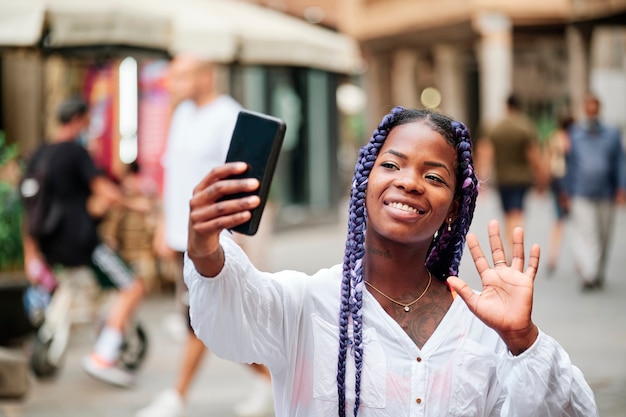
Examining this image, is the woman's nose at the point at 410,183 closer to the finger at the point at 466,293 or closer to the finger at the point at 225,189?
the finger at the point at 466,293

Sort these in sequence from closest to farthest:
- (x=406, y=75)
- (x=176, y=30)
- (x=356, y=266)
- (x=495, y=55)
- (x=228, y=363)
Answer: (x=356, y=266)
(x=228, y=363)
(x=176, y=30)
(x=495, y=55)
(x=406, y=75)

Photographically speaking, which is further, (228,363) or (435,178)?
(228,363)

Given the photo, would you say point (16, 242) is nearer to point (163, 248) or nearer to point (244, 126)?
point (163, 248)

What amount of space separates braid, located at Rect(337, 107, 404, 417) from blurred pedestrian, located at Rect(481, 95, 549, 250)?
10.1 m

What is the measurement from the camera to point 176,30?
9.54 meters

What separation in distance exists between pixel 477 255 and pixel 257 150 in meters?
0.58

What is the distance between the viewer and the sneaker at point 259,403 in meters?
6.14

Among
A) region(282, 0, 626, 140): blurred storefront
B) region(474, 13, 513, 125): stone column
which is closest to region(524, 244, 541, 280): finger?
region(282, 0, 626, 140): blurred storefront

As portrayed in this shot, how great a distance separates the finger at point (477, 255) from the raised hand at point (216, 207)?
559mm

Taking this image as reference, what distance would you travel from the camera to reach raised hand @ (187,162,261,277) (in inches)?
79.4

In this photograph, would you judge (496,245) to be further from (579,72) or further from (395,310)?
(579,72)

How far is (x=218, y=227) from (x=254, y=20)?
9422 mm

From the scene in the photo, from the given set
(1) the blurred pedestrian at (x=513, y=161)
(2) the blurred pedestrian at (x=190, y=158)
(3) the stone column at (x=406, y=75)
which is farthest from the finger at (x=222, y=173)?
(3) the stone column at (x=406, y=75)

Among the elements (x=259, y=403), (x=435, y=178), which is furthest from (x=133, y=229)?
(x=435, y=178)
